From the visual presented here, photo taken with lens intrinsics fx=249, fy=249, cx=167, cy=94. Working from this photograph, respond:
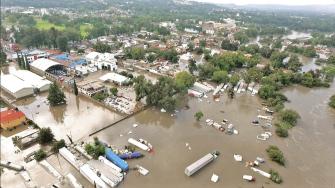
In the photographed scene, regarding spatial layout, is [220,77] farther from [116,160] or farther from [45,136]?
[45,136]

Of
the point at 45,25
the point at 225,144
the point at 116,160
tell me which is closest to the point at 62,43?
the point at 45,25

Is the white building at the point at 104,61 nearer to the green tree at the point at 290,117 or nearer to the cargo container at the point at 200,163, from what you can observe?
the cargo container at the point at 200,163

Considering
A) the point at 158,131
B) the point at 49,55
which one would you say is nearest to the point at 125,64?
the point at 49,55

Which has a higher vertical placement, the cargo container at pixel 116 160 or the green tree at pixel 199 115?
the green tree at pixel 199 115

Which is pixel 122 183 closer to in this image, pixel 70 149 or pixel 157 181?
pixel 157 181

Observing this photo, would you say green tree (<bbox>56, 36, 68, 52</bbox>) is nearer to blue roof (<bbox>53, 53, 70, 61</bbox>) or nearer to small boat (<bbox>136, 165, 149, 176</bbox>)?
blue roof (<bbox>53, 53, 70, 61</bbox>)

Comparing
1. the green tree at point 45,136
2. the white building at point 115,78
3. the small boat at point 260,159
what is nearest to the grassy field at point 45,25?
the white building at point 115,78
